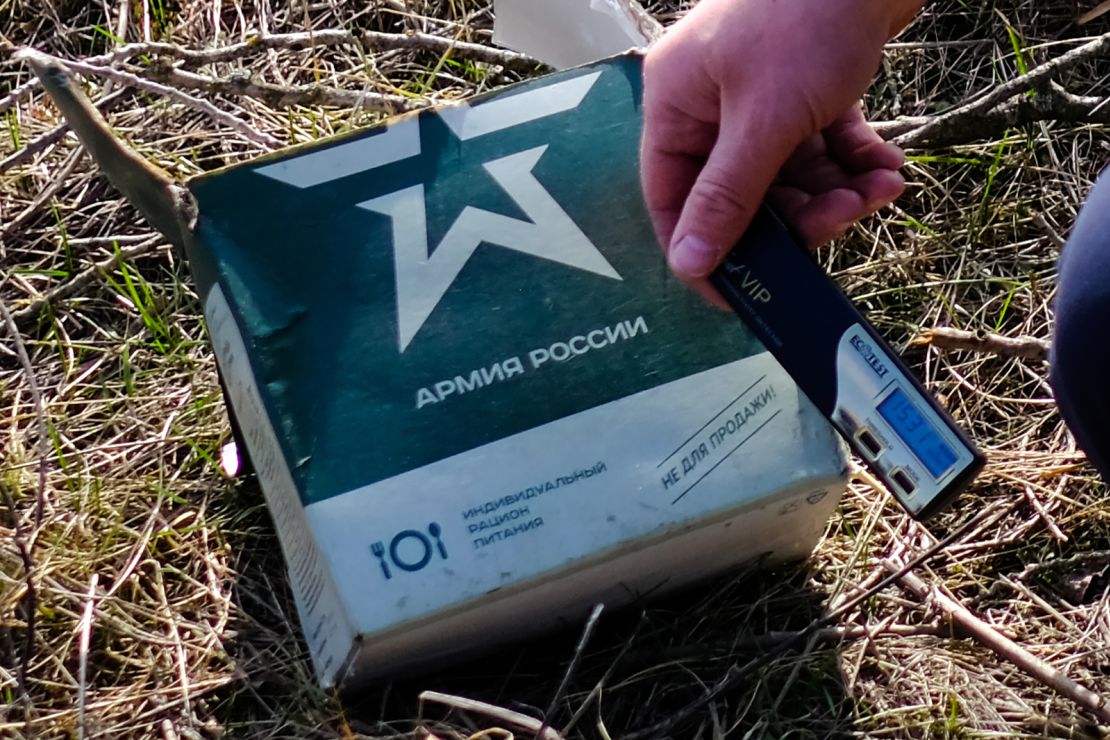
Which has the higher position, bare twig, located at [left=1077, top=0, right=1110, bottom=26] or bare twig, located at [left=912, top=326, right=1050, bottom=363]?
bare twig, located at [left=1077, top=0, right=1110, bottom=26]

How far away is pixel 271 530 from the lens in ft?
4.28

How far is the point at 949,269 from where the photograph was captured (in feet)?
4.97

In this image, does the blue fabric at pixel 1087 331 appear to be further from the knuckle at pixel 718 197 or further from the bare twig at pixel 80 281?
the bare twig at pixel 80 281

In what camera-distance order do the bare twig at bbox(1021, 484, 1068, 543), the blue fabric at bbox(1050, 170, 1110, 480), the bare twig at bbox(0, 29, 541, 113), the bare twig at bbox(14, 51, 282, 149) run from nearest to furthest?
the blue fabric at bbox(1050, 170, 1110, 480), the bare twig at bbox(1021, 484, 1068, 543), the bare twig at bbox(14, 51, 282, 149), the bare twig at bbox(0, 29, 541, 113)

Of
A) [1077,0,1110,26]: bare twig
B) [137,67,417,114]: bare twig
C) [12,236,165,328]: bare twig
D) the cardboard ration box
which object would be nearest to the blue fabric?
the cardboard ration box

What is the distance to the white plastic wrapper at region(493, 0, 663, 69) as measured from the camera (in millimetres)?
1337

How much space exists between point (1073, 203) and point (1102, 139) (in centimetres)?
12

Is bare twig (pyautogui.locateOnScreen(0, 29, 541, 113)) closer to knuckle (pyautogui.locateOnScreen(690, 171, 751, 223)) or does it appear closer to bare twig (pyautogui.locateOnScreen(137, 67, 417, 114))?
bare twig (pyautogui.locateOnScreen(137, 67, 417, 114))

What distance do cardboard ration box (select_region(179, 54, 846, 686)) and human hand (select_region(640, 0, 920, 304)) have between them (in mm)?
90

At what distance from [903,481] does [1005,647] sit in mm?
296

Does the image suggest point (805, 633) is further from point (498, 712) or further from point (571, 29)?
point (571, 29)

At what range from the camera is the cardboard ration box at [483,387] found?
1046 millimetres

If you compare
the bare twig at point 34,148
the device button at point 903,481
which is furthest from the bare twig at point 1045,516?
the bare twig at point 34,148

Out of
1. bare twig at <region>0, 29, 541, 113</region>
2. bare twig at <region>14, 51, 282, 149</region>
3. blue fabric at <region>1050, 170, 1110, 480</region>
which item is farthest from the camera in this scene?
bare twig at <region>0, 29, 541, 113</region>
